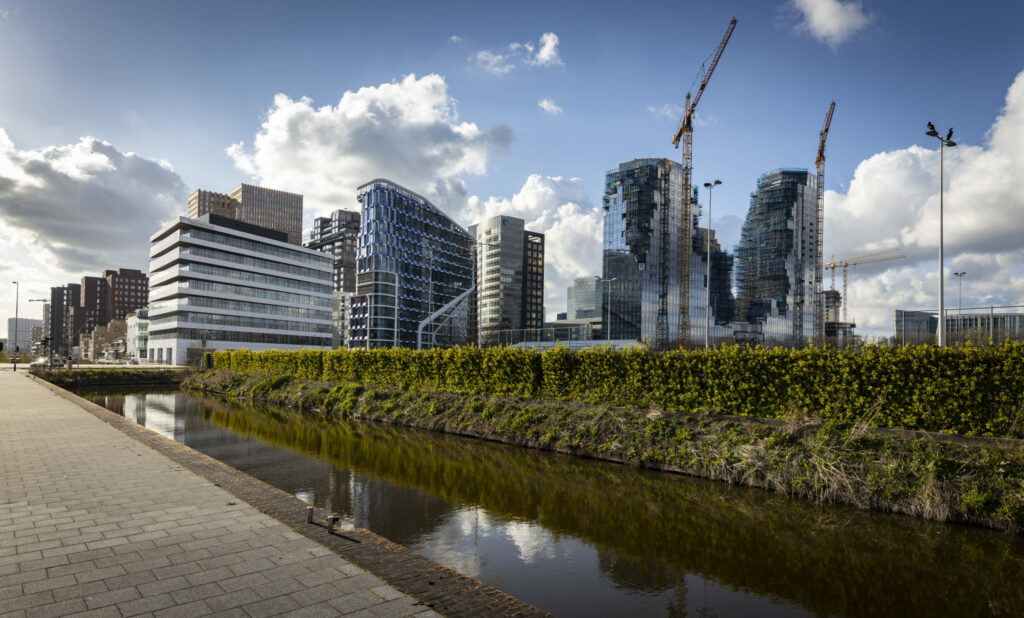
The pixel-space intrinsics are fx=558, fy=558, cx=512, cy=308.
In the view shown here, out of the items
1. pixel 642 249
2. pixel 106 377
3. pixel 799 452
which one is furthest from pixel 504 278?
pixel 799 452

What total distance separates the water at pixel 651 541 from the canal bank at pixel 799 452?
46cm

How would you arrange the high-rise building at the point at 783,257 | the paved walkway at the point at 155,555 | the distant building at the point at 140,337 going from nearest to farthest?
the paved walkway at the point at 155,555 → the distant building at the point at 140,337 → the high-rise building at the point at 783,257

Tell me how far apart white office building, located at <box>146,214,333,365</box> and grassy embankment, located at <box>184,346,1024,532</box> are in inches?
3245

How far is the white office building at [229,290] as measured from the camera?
313 ft

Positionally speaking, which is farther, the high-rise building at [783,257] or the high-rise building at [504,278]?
the high-rise building at [504,278]

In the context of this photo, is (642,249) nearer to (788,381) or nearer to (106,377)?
(106,377)

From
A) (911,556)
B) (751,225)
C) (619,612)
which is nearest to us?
(619,612)

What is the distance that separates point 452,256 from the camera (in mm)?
141375

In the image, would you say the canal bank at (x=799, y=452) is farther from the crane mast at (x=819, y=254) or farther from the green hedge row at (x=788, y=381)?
the crane mast at (x=819, y=254)

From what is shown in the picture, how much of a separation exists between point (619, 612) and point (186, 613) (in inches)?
203

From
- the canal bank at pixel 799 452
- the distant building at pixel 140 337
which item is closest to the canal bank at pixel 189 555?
the canal bank at pixel 799 452

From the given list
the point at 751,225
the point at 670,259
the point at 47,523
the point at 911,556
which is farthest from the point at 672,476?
the point at 751,225

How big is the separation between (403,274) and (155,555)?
11745 centimetres

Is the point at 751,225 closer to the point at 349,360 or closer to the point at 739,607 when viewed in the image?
the point at 349,360
